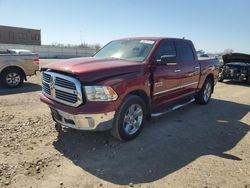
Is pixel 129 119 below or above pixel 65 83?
below

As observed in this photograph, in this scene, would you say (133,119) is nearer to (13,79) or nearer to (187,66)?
(187,66)

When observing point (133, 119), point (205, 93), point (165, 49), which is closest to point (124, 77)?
point (133, 119)

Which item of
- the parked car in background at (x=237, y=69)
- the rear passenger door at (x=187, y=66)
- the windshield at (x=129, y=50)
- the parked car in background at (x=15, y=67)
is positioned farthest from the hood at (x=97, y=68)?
the parked car in background at (x=237, y=69)

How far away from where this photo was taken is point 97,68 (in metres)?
4.77

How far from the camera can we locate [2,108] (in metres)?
7.48

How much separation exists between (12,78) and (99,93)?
744 centimetres

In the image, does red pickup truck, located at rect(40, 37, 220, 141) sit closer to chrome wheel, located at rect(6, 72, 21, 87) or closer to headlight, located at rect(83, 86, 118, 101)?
headlight, located at rect(83, 86, 118, 101)

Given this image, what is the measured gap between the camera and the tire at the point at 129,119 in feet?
16.2

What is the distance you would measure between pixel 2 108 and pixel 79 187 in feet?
15.4

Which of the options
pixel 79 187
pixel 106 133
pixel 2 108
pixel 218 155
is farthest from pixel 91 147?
pixel 2 108

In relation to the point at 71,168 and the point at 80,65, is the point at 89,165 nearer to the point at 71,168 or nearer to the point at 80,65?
the point at 71,168

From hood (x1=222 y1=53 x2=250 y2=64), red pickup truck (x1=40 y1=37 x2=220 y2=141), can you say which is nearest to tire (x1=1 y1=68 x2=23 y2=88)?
red pickup truck (x1=40 y1=37 x2=220 y2=141)

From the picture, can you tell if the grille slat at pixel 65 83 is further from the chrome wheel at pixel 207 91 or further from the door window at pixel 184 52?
the chrome wheel at pixel 207 91

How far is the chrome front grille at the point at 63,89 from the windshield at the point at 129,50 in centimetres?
163
